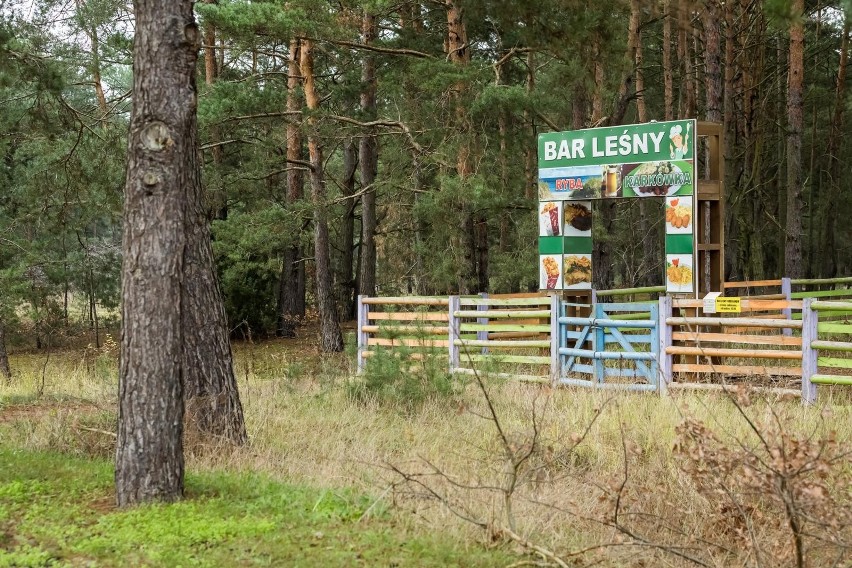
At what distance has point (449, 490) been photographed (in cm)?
660

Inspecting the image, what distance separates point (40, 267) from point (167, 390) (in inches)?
785

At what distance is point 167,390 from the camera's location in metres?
6.29

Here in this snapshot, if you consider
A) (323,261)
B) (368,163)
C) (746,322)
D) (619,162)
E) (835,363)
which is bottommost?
(835,363)

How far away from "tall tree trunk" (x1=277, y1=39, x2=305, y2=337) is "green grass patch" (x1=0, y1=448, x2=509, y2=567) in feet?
46.8

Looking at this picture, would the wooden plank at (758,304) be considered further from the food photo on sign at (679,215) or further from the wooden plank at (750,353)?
the food photo on sign at (679,215)

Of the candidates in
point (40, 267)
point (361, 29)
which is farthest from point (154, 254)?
point (40, 267)

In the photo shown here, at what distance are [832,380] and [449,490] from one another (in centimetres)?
578

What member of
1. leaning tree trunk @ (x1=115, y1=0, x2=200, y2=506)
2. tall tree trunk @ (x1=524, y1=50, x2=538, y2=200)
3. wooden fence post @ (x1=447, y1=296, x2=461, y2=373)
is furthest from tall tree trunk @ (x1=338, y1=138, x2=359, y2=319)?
leaning tree trunk @ (x1=115, y1=0, x2=200, y2=506)

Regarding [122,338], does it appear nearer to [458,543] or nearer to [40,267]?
[458,543]

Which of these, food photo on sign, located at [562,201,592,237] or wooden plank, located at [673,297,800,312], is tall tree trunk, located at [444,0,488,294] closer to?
food photo on sign, located at [562,201,592,237]

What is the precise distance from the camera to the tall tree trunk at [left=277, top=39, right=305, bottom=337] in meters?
21.2

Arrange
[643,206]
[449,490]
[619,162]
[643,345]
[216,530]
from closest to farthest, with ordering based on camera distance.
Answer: [216,530] < [449,490] < [643,345] < [619,162] < [643,206]

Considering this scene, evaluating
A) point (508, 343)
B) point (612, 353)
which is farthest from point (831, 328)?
point (508, 343)

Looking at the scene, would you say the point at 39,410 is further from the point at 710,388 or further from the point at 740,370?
the point at 740,370
